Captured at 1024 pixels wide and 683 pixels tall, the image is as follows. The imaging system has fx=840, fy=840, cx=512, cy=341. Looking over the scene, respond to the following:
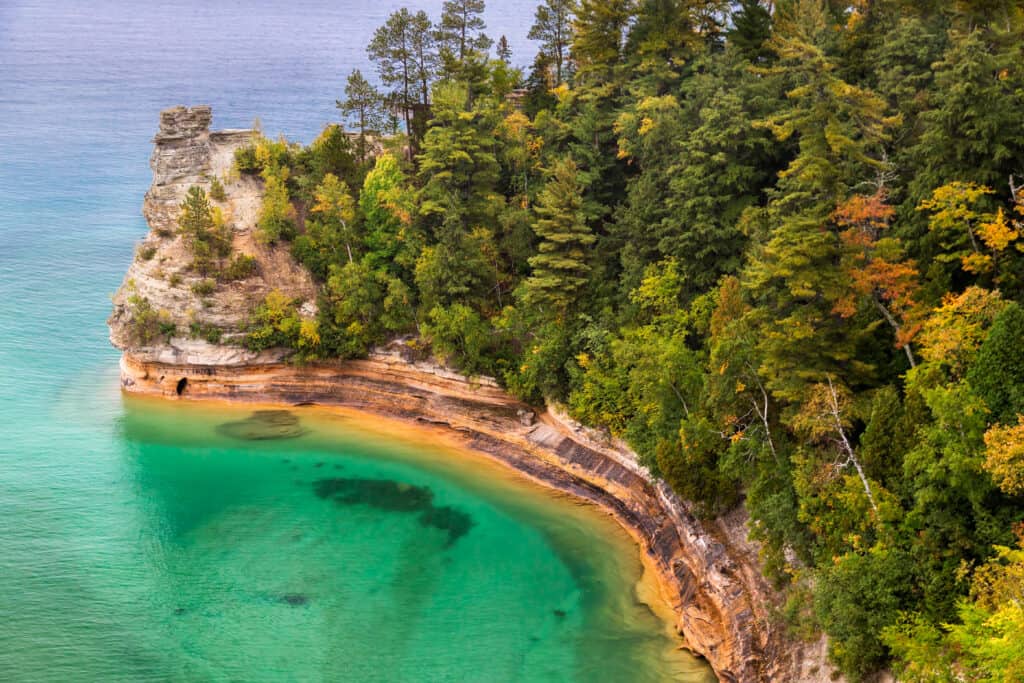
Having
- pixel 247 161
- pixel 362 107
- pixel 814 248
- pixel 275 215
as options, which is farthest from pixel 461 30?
pixel 814 248

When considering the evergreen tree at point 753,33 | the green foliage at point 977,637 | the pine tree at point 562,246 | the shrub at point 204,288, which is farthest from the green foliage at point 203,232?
the green foliage at point 977,637

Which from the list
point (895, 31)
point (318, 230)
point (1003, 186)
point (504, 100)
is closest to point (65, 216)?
point (318, 230)

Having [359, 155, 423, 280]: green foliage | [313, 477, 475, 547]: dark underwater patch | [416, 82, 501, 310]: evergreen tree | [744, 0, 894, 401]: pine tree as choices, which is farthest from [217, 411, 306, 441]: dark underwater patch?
[744, 0, 894, 401]: pine tree

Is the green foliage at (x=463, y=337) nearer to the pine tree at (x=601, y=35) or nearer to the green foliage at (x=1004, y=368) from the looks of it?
the pine tree at (x=601, y=35)

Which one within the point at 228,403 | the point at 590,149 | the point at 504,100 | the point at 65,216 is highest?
the point at 504,100

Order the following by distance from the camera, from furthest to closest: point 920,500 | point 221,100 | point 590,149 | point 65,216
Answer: point 221,100
point 65,216
point 590,149
point 920,500

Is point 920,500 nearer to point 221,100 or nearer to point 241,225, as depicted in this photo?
point 241,225

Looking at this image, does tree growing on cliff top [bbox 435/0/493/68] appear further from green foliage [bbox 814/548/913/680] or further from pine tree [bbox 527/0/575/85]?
green foliage [bbox 814/548/913/680]

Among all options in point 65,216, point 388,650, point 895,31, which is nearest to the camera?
point 388,650
